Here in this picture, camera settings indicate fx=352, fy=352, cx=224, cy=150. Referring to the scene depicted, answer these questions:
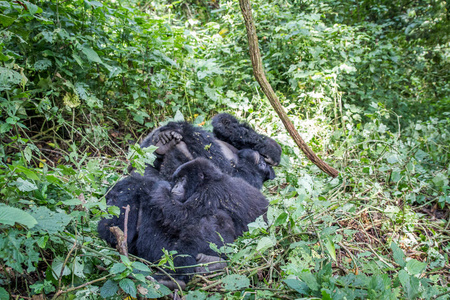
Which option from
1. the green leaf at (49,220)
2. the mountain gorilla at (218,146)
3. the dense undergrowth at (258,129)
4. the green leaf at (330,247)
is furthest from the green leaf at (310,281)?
the mountain gorilla at (218,146)

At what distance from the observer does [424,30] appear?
607cm

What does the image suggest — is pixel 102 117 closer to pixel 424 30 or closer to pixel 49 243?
pixel 49 243

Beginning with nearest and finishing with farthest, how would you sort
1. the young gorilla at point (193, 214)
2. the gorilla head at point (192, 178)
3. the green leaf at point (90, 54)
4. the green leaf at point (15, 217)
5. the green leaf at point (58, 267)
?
the green leaf at point (15, 217), the green leaf at point (58, 267), the young gorilla at point (193, 214), the gorilla head at point (192, 178), the green leaf at point (90, 54)

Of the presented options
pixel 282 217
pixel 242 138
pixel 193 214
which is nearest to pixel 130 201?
pixel 193 214

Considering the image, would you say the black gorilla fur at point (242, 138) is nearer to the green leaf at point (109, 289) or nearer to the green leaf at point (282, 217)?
the green leaf at point (282, 217)

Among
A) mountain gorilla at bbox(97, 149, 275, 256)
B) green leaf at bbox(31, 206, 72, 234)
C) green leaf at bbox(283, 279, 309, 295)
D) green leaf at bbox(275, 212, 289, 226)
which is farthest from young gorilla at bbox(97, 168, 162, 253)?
green leaf at bbox(283, 279, 309, 295)

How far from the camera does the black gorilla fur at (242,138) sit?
3254mm

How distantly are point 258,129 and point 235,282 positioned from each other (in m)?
3.01

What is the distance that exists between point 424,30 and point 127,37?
16.7 feet

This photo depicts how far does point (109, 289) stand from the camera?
1366 mm

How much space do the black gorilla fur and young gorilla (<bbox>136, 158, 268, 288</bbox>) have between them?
2.89ft

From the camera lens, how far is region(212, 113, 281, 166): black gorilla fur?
325 cm

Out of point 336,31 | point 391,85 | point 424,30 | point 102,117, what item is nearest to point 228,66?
point 336,31

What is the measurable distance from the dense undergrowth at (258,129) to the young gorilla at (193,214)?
17cm
